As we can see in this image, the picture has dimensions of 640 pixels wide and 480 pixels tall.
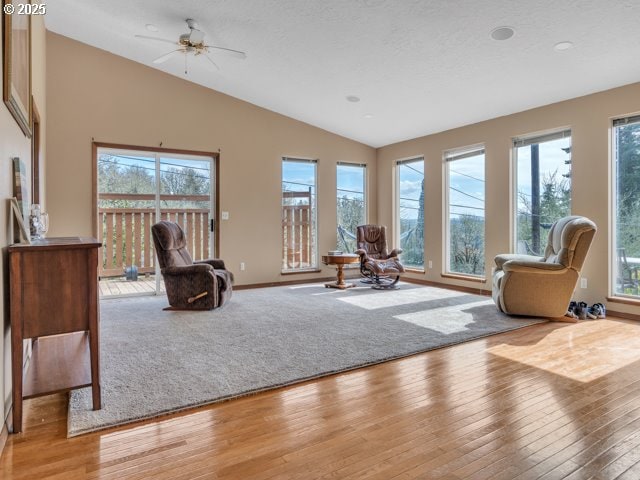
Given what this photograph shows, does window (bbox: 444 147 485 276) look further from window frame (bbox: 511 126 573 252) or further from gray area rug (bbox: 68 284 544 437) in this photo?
gray area rug (bbox: 68 284 544 437)

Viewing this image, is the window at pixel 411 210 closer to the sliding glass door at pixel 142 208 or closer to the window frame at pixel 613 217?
the window frame at pixel 613 217

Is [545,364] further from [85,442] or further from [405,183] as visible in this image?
[405,183]

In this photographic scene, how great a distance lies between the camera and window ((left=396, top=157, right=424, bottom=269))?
6793 mm

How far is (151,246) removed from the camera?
5664mm

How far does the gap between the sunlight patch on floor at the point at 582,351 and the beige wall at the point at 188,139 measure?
4054 mm

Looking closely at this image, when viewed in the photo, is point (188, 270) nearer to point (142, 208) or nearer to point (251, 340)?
point (251, 340)

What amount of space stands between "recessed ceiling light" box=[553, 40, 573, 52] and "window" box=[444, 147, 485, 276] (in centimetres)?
216

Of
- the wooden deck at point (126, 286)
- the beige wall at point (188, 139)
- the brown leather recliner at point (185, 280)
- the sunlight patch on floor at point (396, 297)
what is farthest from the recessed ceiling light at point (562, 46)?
the wooden deck at point (126, 286)

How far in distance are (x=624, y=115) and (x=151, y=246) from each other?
20.0 ft

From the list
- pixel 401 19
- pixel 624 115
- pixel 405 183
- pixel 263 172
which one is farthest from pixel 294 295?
pixel 624 115

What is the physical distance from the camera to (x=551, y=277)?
4.01 meters

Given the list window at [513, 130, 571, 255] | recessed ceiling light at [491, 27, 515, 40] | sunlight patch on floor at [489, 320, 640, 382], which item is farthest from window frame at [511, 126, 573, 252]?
recessed ceiling light at [491, 27, 515, 40]

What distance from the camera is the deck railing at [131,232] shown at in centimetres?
537

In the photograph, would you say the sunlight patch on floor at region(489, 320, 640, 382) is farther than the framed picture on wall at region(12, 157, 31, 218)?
Yes
